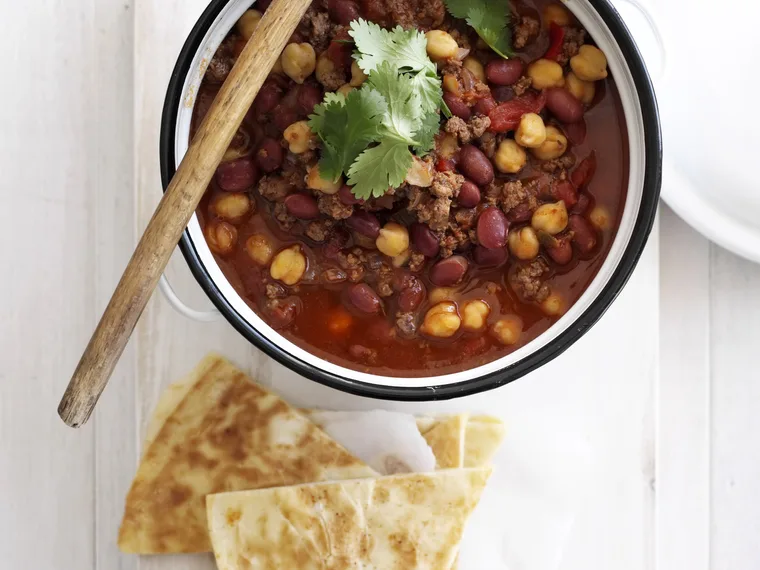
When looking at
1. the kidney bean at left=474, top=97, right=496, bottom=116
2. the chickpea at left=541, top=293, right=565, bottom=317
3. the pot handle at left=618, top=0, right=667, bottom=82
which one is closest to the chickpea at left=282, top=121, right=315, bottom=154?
the kidney bean at left=474, top=97, right=496, bottom=116

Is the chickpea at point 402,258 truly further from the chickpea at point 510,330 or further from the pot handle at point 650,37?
the pot handle at point 650,37

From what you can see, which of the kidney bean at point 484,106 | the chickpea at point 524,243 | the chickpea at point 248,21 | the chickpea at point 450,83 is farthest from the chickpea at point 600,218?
the chickpea at point 248,21

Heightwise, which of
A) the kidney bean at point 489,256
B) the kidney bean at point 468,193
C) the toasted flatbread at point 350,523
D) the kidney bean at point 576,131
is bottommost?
the toasted flatbread at point 350,523

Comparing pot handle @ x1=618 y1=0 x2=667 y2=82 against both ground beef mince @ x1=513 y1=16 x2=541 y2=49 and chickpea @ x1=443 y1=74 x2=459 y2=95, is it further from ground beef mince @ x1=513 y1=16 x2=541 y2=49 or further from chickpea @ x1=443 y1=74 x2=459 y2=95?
chickpea @ x1=443 y1=74 x2=459 y2=95

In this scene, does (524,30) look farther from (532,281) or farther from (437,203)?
(532,281)

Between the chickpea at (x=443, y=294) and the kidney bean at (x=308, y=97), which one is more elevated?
the kidney bean at (x=308, y=97)

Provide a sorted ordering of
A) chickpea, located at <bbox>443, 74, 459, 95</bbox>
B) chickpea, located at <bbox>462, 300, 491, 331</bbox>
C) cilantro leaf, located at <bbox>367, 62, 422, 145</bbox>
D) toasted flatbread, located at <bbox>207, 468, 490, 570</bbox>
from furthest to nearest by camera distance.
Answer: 1. toasted flatbread, located at <bbox>207, 468, 490, 570</bbox>
2. chickpea, located at <bbox>462, 300, 491, 331</bbox>
3. chickpea, located at <bbox>443, 74, 459, 95</bbox>
4. cilantro leaf, located at <bbox>367, 62, 422, 145</bbox>
